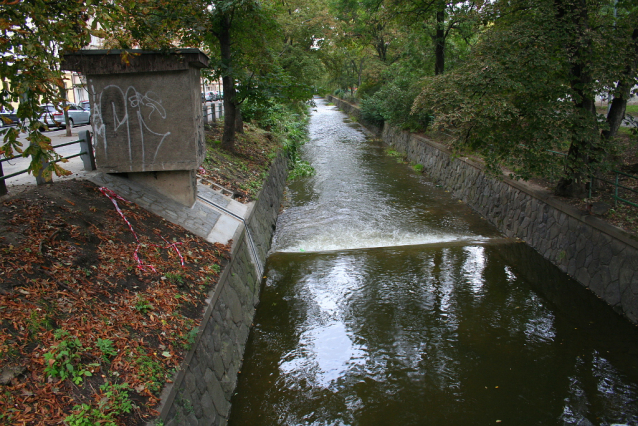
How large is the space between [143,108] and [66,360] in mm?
4902

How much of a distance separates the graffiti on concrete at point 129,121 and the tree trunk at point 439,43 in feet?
53.2

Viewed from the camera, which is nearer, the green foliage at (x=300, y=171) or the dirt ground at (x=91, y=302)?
the dirt ground at (x=91, y=302)

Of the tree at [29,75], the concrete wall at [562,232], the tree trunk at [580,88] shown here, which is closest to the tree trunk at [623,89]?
the tree trunk at [580,88]

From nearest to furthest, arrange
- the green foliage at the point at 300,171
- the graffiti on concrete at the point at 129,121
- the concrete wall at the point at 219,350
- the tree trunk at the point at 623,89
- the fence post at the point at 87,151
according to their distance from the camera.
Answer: the concrete wall at the point at 219,350
the graffiti on concrete at the point at 129,121
the fence post at the point at 87,151
the tree trunk at the point at 623,89
the green foliage at the point at 300,171

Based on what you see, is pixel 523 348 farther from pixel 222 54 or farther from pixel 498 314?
pixel 222 54

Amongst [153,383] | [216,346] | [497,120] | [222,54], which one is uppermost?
[222,54]

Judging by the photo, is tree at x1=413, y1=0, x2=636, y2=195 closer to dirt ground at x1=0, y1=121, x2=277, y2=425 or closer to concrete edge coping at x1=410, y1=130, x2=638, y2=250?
concrete edge coping at x1=410, y1=130, x2=638, y2=250

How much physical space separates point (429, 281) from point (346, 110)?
4730 centimetres

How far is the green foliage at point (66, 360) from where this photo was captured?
12.0ft

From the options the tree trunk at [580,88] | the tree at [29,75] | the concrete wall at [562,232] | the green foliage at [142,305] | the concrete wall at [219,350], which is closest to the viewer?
the tree at [29,75]

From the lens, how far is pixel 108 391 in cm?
373

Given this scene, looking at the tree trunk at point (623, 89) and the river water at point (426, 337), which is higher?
the tree trunk at point (623, 89)

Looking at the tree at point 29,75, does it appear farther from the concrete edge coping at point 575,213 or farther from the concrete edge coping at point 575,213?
the concrete edge coping at point 575,213

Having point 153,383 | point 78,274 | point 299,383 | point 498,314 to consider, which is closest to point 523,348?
point 498,314
